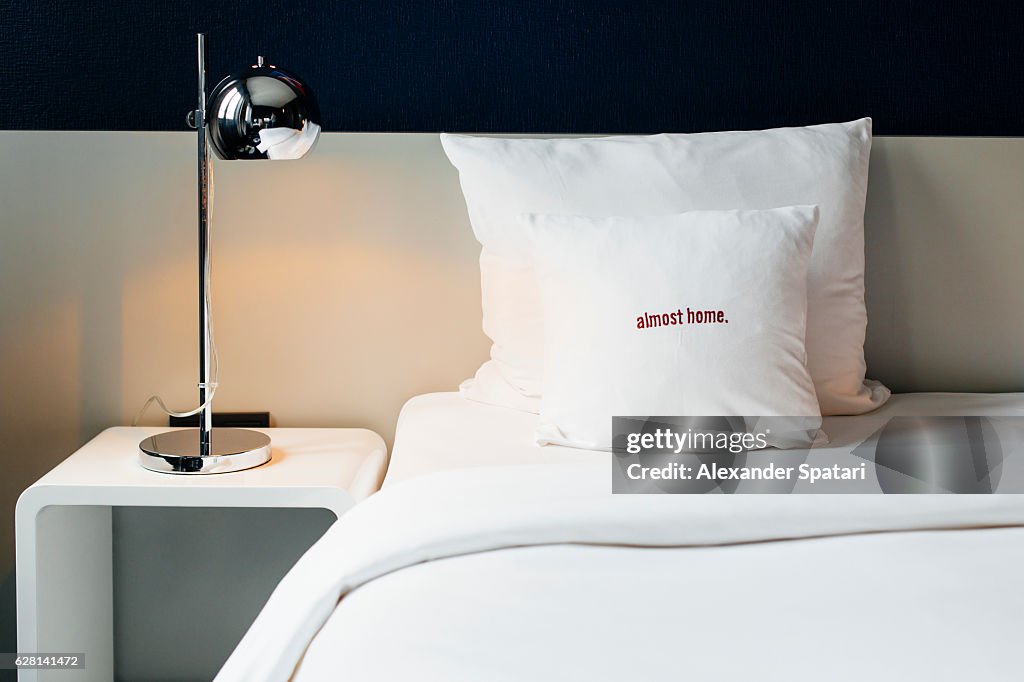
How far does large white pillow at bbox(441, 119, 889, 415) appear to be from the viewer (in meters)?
1.67

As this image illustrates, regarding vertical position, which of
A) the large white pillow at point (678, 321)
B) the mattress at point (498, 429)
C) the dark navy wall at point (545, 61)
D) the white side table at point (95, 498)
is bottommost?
the white side table at point (95, 498)

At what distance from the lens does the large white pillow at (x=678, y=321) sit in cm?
141

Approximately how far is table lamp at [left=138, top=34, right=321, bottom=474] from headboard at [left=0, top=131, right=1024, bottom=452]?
219 millimetres

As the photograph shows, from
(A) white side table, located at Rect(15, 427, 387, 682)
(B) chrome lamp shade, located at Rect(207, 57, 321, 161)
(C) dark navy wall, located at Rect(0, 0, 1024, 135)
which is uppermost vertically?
(C) dark navy wall, located at Rect(0, 0, 1024, 135)

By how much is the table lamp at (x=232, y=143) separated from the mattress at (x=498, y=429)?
11.4 inches

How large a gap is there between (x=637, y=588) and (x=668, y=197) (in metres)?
0.89

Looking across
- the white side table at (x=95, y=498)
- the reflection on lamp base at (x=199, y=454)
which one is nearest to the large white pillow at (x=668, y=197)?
the white side table at (x=95, y=498)

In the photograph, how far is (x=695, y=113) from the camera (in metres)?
1.99

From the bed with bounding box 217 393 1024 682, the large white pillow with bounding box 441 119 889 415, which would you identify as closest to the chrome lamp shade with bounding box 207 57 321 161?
the large white pillow with bounding box 441 119 889 415

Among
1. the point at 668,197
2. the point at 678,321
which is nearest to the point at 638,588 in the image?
the point at 678,321

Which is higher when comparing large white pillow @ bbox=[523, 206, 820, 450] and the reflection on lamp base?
large white pillow @ bbox=[523, 206, 820, 450]

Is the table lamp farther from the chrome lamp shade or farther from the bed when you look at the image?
the bed

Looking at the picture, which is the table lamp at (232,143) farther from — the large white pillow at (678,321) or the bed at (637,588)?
the bed at (637,588)

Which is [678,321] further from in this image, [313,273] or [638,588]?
[313,273]
